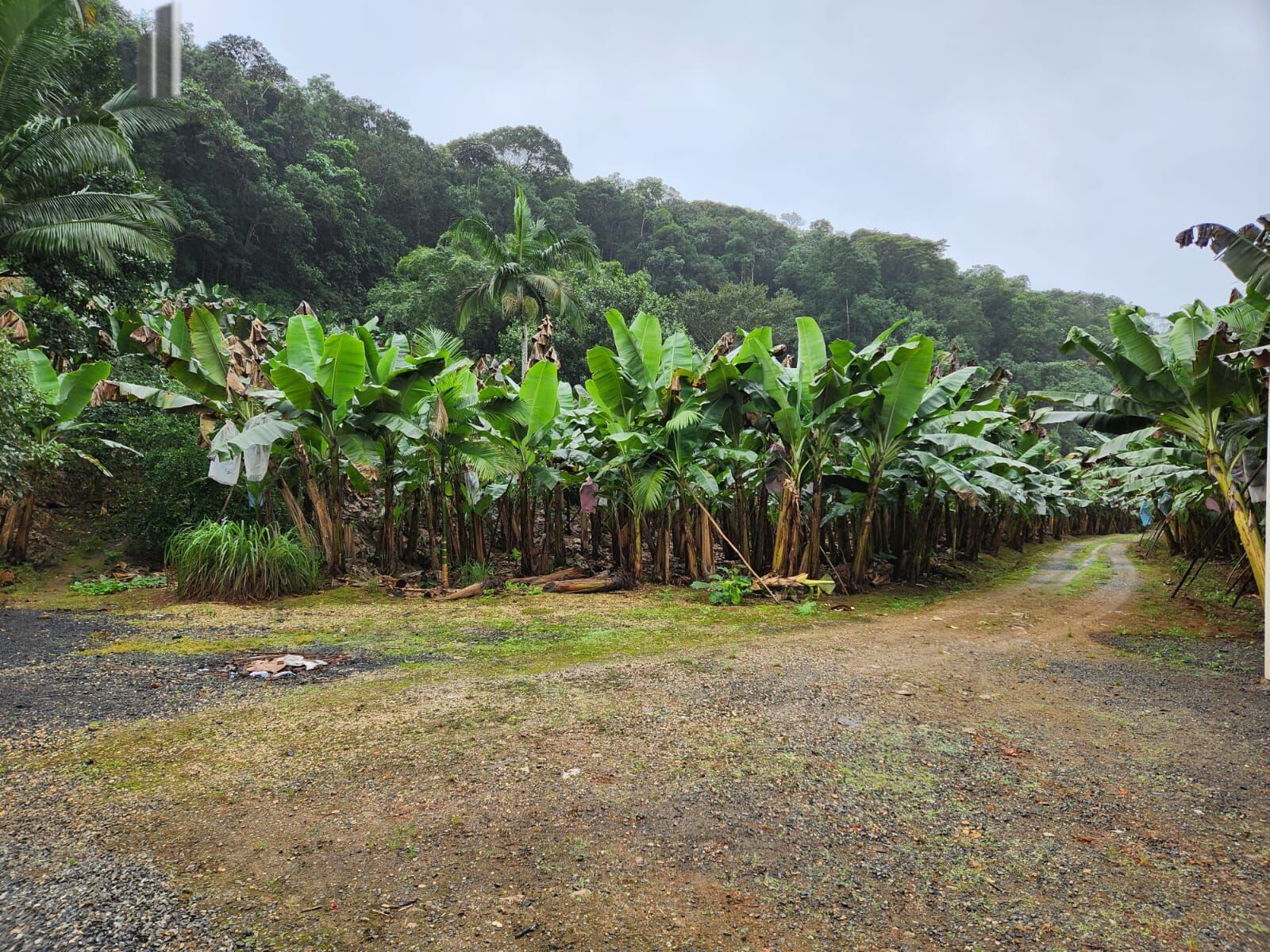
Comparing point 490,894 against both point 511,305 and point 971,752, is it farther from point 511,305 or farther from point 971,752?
point 511,305

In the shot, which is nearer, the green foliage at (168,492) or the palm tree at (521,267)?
the green foliage at (168,492)

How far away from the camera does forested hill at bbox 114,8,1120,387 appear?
3278cm

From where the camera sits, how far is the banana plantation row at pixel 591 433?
29.5 ft

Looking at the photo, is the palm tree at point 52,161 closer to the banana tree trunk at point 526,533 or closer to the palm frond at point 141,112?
the palm frond at point 141,112

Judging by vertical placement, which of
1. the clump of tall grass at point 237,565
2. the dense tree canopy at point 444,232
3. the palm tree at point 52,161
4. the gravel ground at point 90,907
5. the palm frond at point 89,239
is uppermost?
the dense tree canopy at point 444,232

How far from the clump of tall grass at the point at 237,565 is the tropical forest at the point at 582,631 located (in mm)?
52

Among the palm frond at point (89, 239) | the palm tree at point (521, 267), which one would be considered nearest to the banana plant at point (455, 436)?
the palm frond at point (89, 239)

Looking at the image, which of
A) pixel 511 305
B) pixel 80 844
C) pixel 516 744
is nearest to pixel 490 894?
pixel 516 744

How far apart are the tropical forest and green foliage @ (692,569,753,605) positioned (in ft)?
0.25

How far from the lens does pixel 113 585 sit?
9.41 m

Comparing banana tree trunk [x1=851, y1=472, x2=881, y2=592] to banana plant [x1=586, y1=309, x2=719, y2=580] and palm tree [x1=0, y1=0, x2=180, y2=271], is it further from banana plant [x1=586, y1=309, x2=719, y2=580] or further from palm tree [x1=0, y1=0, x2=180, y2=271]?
palm tree [x1=0, y1=0, x2=180, y2=271]

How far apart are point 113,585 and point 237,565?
8.37 ft

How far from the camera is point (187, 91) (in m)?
31.4

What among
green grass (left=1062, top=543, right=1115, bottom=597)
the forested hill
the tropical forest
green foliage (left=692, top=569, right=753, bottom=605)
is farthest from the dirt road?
the forested hill
